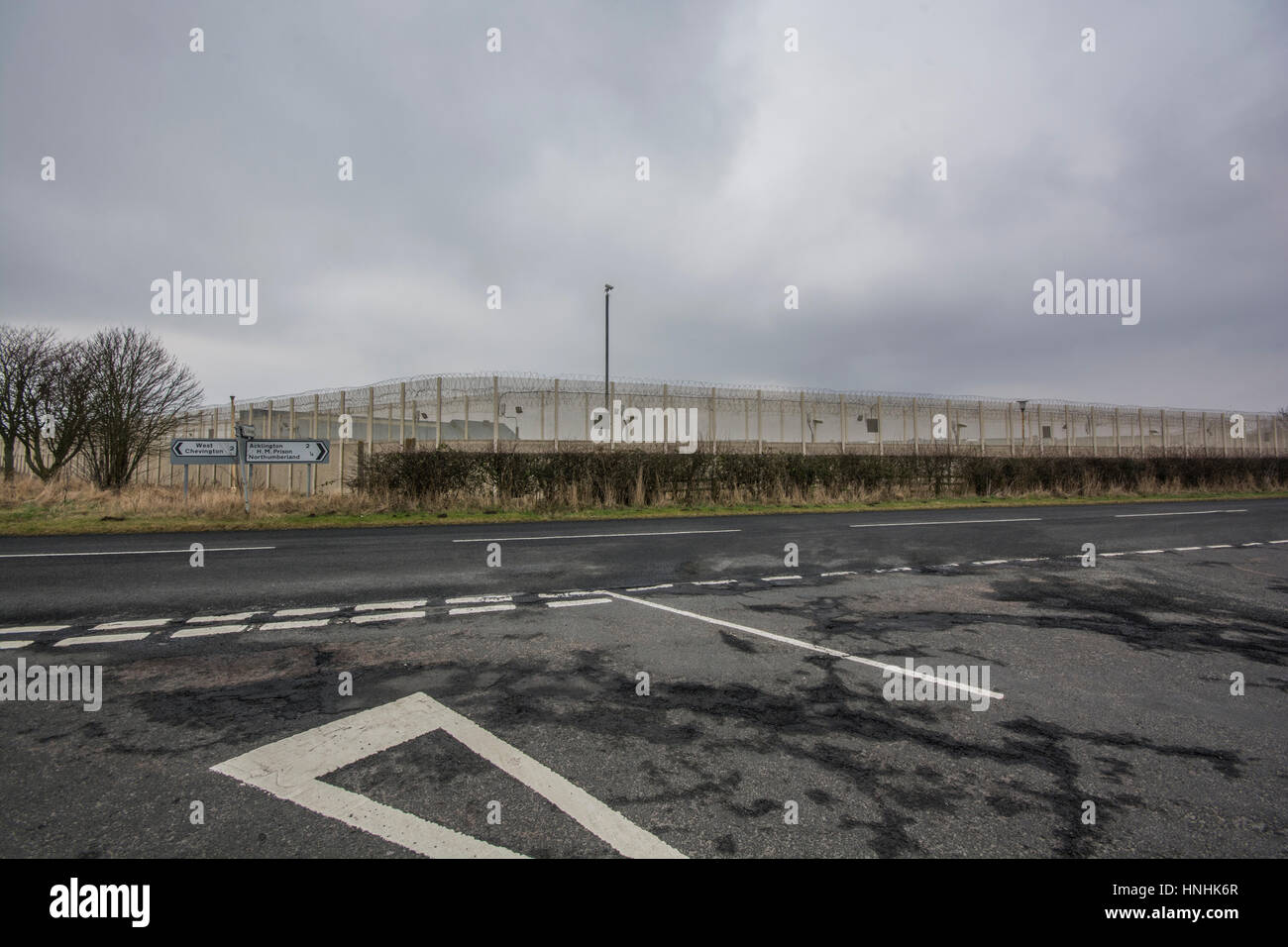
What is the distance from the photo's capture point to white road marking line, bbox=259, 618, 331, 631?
4711mm

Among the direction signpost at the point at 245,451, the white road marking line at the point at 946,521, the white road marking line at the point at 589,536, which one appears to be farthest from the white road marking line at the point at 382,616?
the direction signpost at the point at 245,451

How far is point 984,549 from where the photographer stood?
9.05 m

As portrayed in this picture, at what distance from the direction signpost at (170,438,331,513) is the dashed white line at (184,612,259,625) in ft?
33.6

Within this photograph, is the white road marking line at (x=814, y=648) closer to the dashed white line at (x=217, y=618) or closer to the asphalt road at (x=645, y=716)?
the asphalt road at (x=645, y=716)

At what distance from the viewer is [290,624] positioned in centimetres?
483

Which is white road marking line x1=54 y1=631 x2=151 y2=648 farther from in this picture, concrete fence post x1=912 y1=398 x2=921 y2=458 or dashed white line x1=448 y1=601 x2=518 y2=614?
concrete fence post x1=912 y1=398 x2=921 y2=458

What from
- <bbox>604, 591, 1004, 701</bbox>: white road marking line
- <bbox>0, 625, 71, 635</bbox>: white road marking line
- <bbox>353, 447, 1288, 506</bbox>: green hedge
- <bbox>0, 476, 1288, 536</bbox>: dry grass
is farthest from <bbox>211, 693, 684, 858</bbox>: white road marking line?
<bbox>353, 447, 1288, 506</bbox>: green hedge

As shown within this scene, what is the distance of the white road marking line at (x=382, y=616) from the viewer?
16.2ft

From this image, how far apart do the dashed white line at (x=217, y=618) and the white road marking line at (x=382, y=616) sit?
0.92 m

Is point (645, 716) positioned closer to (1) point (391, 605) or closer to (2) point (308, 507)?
(1) point (391, 605)

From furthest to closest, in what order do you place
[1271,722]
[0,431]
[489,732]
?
[0,431] < [1271,722] < [489,732]
